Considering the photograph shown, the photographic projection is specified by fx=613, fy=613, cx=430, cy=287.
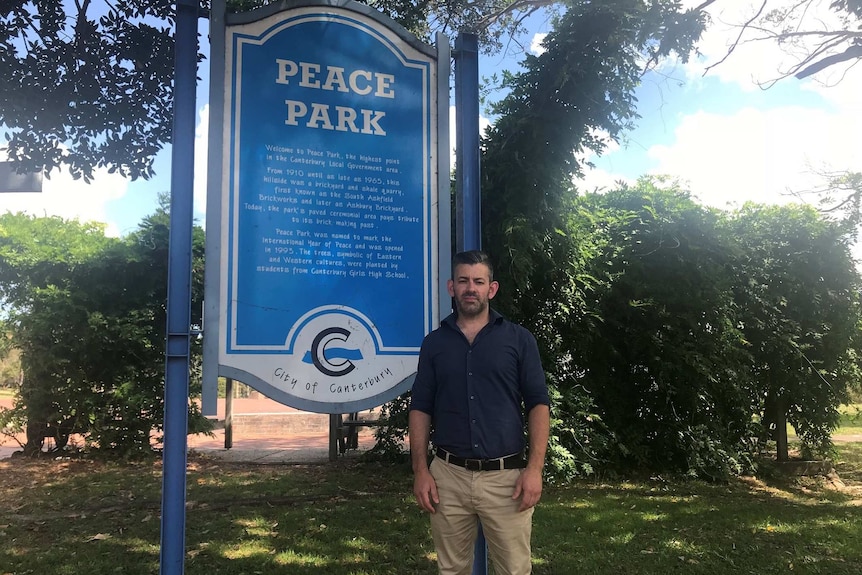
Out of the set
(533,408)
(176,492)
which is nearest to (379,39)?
(533,408)

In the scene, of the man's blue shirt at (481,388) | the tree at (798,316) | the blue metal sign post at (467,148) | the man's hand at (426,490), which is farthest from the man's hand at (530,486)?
the tree at (798,316)

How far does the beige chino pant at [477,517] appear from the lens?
246cm

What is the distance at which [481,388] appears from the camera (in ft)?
8.11

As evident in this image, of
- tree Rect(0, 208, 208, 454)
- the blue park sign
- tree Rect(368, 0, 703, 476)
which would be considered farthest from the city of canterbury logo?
tree Rect(0, 208, 208, 454)

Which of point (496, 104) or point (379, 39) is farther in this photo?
point (496, 104)

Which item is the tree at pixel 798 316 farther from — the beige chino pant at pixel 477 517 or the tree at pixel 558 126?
the beige chino pant at pixel 477 517

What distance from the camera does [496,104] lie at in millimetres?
6023

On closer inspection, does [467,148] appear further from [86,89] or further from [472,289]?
[86,89]

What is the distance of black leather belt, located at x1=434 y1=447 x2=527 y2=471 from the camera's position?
2.45m

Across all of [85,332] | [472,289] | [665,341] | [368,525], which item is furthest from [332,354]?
[85,332]

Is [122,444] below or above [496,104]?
below

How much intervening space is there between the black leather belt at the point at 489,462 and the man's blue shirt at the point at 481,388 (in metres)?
0.02

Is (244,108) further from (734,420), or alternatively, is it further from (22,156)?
(734,420)

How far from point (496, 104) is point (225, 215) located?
382 centimetres
